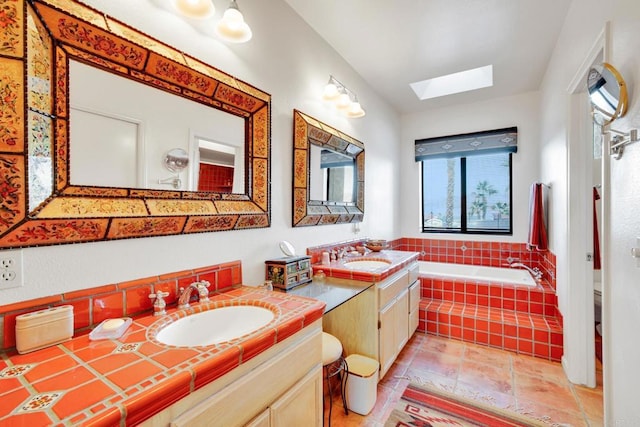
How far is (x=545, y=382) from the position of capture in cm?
212

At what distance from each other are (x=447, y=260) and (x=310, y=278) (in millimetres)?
2806

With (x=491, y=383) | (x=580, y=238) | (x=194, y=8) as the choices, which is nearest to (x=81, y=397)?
(x=194, y=8)

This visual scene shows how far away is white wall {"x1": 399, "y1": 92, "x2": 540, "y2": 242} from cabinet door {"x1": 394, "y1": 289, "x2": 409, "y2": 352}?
1907 millimetres

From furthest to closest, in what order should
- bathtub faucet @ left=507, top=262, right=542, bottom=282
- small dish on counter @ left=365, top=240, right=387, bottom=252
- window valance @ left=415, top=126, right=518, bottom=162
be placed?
window valance @ left=415, top=126, right=518, bottom=162 < bathtub faucet @ left=507, top=262, right=542, bottom=282 < small dish on counter @ left=365, top=240, right=387, bottom=252

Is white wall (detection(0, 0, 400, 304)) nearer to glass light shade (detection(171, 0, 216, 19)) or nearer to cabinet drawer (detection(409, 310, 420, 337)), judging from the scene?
glass light shade (detection(171, 0, 216, 19))

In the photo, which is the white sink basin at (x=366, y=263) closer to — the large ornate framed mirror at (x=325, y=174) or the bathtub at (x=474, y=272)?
the large ornate framed mirror at (x=325, y=174)

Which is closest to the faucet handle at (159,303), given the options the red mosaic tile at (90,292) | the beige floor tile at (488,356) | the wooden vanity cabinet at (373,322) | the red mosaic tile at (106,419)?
the red mosaic tile at (90,292)

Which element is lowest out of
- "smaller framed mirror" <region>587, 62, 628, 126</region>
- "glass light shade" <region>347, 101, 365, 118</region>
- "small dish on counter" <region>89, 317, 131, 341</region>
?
"small dish on counter" <region>89, 317, 131, 341</region>

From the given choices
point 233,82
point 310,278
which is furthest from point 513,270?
point 233,82

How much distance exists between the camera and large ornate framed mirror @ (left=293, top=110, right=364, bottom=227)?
2039 mm

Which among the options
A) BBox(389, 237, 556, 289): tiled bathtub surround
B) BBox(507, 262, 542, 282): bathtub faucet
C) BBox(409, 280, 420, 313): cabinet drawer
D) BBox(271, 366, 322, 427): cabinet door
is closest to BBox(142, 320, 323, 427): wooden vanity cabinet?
BBox(271, 366, 322, 427): cabinet door

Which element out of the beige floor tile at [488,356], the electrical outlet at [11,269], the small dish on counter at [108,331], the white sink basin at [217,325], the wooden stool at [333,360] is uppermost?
the electrical outlet at [11,269]

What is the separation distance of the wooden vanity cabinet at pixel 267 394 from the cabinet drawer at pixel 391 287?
837 millimetres

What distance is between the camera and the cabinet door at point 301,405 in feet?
3.30
